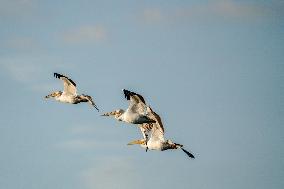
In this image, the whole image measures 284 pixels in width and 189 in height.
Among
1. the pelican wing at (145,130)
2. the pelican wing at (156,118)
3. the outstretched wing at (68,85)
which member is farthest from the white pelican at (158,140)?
the outstretched wing at (68,85)

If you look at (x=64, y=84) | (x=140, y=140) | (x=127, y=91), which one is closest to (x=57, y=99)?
(x=64, y=84)

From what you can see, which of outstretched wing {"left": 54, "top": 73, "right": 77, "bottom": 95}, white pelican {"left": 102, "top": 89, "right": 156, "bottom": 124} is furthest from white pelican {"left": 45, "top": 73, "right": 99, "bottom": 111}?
white pelican {"left": 102, "top": 89, "right": 156, "bottom": 124}

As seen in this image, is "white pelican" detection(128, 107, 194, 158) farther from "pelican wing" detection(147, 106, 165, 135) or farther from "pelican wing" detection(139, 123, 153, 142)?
"pelican wing" detection(139, 123, 153, 142)

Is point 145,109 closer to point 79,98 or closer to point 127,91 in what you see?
point 127,91

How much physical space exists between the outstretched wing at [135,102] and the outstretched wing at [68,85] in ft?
21.5

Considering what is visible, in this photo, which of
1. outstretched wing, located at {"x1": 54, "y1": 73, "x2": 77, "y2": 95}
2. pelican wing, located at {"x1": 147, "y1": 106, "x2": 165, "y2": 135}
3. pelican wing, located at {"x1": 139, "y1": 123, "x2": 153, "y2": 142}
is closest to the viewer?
pelican wing, located at {"x1": 147, "y1": 106, "x2": 165, "y2": 135}

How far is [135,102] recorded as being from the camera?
49.6 m

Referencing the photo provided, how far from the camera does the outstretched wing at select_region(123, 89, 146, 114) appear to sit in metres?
47.7

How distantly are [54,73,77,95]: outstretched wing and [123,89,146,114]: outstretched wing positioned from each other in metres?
6.56

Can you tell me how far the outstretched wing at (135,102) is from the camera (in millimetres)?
47731

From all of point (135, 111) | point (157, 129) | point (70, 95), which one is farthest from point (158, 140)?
point (70, 95)

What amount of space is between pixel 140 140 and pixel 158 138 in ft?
22.0

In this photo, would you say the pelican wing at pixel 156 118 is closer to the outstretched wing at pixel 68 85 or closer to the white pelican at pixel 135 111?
the white pelican at pixel 135 111

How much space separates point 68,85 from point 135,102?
843 cm
